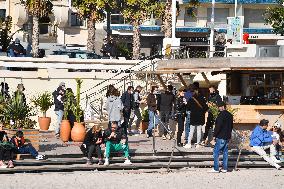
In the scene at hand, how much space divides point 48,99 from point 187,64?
5.14 meters

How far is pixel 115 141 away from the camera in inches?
923

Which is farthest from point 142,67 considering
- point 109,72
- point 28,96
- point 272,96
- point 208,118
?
point 208,118

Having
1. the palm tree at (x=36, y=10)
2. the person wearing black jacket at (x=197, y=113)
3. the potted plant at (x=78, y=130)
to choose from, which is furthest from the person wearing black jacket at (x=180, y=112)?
the palm tree at (x=36, y=10)

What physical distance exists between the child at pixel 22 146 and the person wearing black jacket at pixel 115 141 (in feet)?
5.67

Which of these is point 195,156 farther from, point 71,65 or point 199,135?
point 71,65

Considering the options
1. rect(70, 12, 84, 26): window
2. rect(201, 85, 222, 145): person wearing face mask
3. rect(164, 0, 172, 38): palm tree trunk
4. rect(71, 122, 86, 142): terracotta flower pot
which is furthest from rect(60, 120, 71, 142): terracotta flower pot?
rect(70, 12, 84, 26): window

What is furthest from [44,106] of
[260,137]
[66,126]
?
[260,137]

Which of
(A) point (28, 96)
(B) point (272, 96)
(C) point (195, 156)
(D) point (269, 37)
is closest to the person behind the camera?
(C) point (195, 156)

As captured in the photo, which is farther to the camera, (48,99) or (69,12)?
(69,12)

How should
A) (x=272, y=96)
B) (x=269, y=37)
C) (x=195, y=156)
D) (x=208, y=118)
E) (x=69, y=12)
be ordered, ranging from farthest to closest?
(x=269, y=37) < (x=69, y=12) < (x=272, y=96) < (x=208, y=118) < (x=195, y=156)

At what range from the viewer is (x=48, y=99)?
31.6 m

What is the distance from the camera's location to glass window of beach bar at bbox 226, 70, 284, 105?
30.7m

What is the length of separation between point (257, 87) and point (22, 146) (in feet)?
36.3

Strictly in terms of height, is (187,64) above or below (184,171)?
above
